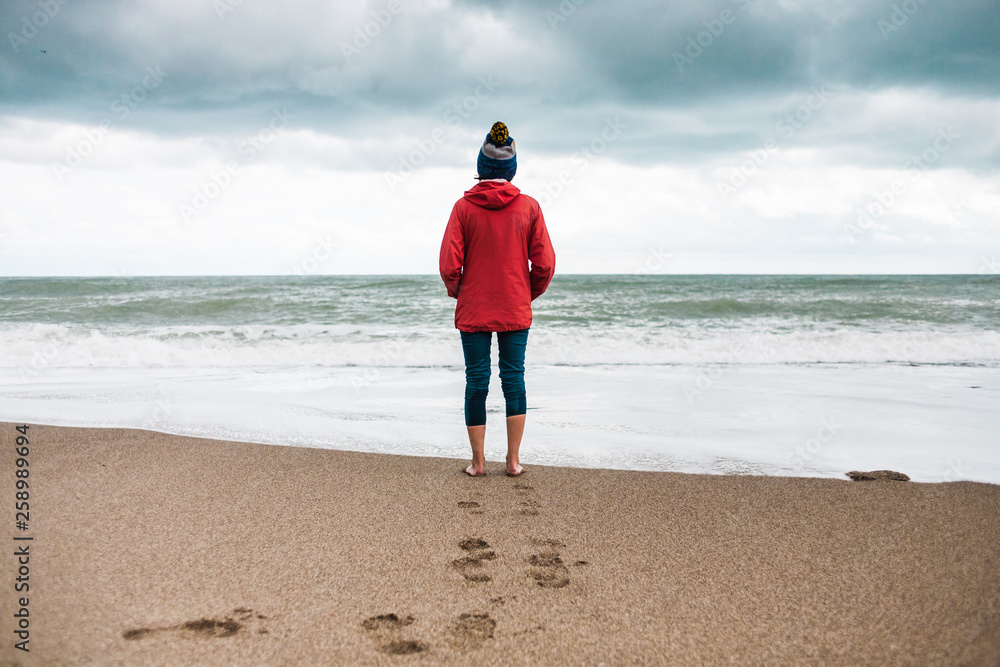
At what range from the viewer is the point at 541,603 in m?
1.76

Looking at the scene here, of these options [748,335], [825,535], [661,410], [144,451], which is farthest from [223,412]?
[748,335]

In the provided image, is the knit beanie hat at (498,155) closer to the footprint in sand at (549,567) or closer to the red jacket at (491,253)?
the red jacket at (491,253)

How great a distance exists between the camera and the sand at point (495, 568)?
1.55m

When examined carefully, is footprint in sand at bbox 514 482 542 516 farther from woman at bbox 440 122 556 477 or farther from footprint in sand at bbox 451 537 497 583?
footprint in sand at bbox 451 537 497 583

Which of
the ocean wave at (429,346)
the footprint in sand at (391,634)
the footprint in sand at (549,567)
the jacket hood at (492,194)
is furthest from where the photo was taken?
the ocean wave at (429,346)

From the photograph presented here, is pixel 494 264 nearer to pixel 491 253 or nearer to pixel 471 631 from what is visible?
pixel 491 253

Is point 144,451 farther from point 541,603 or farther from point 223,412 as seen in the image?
point 541,603

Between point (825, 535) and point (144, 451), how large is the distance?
132 inches

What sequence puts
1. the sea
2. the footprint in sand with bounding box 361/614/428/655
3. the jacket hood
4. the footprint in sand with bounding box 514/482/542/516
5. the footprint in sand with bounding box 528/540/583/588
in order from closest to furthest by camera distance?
the footprint in sand with bounding box 361/614/428/655 < the footprint in sand with bounding box 528/540/583/588 < the footprint in sand with bounding box 514/482/542/516 < the jacket hood < the sea

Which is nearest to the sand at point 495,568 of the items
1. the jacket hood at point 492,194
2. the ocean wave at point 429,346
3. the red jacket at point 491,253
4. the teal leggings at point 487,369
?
the teal leggings at point 487,369

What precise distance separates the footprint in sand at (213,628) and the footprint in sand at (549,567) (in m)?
0.82

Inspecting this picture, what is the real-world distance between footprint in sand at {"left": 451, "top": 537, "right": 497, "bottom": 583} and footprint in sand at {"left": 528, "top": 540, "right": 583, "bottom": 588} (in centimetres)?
15

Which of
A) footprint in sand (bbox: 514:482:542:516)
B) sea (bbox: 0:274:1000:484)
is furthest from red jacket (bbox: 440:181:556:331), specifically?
sea (bbox: 0:274:1000:484)

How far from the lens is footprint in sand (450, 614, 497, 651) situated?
5.10ft
